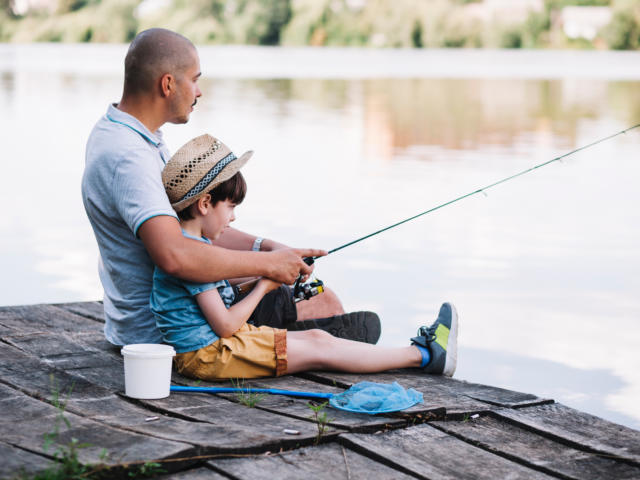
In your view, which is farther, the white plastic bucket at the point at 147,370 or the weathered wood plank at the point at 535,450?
the white plastic bucket at the point at 147,370

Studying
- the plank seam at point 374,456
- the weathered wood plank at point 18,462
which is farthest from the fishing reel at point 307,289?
the weathered wood plank at point 18,462

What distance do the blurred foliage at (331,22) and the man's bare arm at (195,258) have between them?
36.8m

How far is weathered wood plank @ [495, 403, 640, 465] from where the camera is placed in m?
2.72

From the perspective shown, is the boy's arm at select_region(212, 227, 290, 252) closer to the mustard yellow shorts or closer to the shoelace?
the mustard yellow shorts

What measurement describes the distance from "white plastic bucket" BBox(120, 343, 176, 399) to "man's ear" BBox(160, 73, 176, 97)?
32.3 inches

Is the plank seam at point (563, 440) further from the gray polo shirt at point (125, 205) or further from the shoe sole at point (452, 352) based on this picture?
the gray polo shirt at point (125, 205)

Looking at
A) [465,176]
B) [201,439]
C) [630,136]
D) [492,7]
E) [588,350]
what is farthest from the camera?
[492,7]

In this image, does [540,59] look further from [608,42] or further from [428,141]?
[428,141]

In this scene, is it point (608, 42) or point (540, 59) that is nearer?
point (540, 59)

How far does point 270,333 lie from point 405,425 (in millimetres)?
601

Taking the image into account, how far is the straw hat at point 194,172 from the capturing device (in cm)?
307

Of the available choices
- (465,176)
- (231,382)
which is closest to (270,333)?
(231,382)

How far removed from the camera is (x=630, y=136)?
13.5 meters

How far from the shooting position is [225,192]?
3105mm
